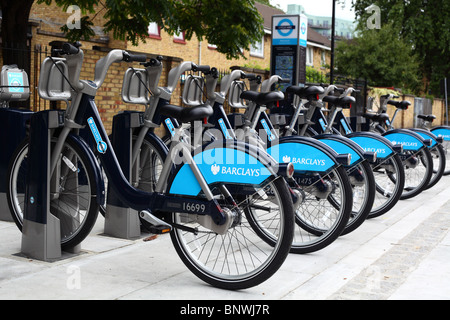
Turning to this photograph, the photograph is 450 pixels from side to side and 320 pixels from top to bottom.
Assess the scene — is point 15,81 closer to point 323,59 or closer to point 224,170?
point 224,170

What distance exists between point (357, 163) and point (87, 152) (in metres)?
2.47

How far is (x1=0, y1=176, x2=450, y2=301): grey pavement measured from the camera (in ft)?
13.3

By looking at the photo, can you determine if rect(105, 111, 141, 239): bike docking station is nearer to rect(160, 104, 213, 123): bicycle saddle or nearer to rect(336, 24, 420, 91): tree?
rect(160, 104, 213, 123): bicycle saddle

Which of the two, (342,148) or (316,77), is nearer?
(342,148)

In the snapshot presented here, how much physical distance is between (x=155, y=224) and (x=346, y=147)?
7.58 feet

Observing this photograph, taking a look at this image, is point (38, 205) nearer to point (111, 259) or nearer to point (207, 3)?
point (111, 259)

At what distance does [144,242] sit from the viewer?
5.44 m

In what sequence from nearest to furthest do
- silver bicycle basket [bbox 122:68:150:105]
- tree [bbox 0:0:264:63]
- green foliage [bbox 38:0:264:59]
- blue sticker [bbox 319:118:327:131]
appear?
1. silver bicycle basket [bbox 122:68:150:105]
2. blue sticker [bbox 319:118:327:131]
3. tree [bbox 0:0:264:63]
4. green foliage [bbox 38:0:264:59]

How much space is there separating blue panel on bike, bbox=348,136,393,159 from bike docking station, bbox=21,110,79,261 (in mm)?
3345

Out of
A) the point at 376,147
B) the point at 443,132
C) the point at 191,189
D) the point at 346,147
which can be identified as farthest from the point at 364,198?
the point at 443,132

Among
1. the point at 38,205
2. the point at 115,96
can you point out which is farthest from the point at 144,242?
the point at 115,96

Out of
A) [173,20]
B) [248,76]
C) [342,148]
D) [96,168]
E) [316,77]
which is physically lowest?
[96,168]

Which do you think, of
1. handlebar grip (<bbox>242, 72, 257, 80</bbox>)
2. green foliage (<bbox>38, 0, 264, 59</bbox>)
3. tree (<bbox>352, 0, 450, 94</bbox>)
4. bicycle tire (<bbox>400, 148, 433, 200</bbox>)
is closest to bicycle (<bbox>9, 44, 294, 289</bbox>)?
handlebar grip (<bbox>242, 72, 257, 80</bbox>)

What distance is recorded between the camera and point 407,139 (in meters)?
8.29
